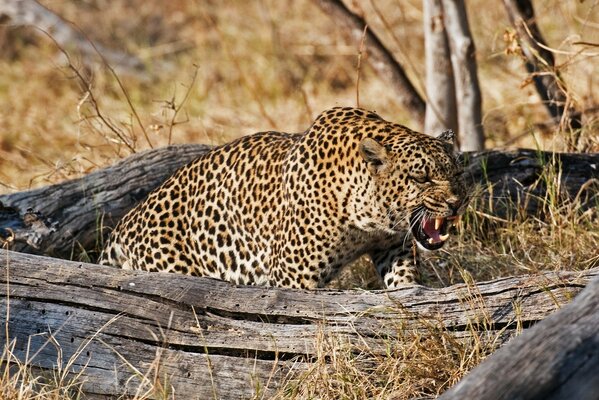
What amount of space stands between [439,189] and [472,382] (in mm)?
2076

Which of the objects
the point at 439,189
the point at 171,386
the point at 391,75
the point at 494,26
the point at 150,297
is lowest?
the point at 171,386

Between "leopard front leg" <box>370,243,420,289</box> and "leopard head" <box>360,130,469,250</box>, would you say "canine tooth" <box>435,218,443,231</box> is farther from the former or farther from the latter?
"leopard front leg" <box>370,243,420,289</box>

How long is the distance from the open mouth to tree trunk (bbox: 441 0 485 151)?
2.35 meters

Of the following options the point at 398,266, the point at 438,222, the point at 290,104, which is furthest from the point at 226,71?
the point at 438,222

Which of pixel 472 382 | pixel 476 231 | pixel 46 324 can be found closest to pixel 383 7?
pixel 476 231

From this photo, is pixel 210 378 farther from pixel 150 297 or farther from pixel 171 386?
pixel 150 297

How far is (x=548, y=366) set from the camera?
11.7 ft

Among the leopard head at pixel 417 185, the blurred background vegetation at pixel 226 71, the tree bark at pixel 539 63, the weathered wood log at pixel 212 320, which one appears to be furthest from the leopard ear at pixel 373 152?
the blurred background vegetation at pixel 226 71

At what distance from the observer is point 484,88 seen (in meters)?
11.1

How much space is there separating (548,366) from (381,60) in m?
5.37

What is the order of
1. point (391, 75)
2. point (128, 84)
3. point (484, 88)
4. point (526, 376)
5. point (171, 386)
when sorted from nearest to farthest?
point (526, 376) → point (171, 386) → point (391, 75) → point (484, 88) → point (128, 84)

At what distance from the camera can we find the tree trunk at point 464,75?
26.3 feet

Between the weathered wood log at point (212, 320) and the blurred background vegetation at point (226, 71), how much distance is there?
14.7ft

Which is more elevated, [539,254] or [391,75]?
[391,75]
